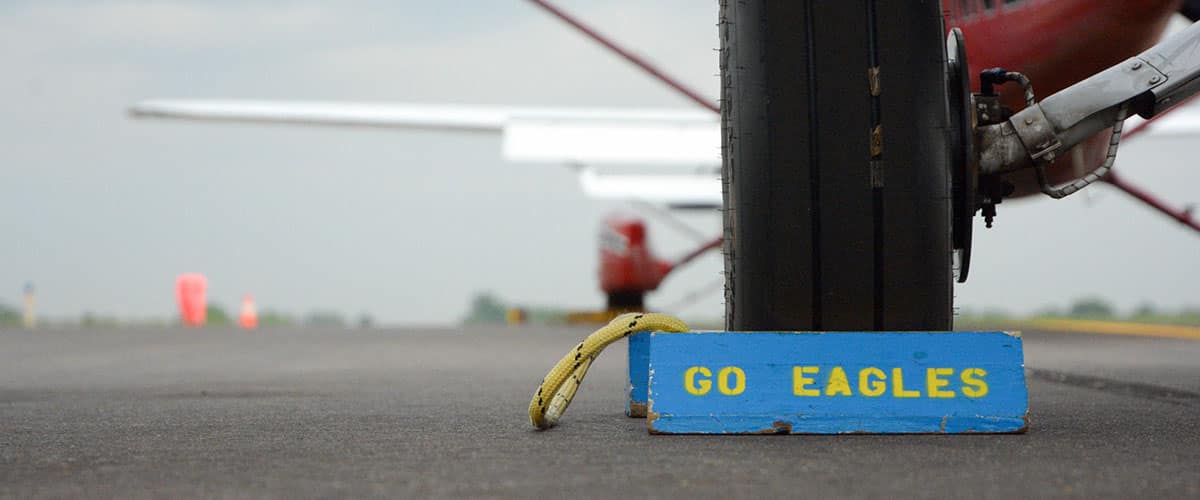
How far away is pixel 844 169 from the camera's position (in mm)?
3080

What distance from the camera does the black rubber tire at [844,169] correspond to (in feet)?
10.1

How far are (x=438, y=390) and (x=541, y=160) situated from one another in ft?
36.7

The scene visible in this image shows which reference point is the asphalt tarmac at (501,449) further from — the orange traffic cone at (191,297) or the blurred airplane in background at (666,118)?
the orange traffic cone at (191,297)

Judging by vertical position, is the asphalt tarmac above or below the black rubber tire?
below

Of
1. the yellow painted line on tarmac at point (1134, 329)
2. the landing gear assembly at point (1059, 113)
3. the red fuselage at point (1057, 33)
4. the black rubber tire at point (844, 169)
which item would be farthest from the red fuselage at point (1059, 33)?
the yellow painted line on tarmac at point (1134, 329)

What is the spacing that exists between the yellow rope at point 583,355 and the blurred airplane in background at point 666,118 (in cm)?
64

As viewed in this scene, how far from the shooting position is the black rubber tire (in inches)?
121

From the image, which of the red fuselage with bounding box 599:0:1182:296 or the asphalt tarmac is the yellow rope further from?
the red fuselage with bounding box 599:0:1182:296

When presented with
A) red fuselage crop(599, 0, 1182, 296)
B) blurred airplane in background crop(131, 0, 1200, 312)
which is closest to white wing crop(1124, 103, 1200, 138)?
blurred airplane in background crop(131, 0, 1200, 312)

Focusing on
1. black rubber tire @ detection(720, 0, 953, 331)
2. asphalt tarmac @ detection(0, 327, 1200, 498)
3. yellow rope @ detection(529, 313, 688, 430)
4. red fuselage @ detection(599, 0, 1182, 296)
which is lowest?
asphalt tarmac @ detection(0, 327, 1200, 498)

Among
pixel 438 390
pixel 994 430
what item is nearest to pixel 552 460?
pixel 994 430

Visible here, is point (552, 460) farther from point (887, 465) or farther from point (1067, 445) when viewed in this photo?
point (1067, 445)

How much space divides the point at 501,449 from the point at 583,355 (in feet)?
2.06

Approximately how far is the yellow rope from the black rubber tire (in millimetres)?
336
